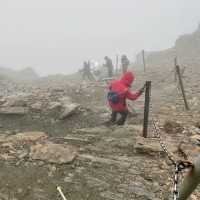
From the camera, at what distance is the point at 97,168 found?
8305mm

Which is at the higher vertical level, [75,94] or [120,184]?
[75,94]

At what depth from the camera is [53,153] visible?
8.81m

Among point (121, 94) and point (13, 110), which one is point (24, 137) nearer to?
point (121, 94)

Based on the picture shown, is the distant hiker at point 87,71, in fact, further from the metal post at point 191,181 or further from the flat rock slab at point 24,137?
the metal post at point 191,181

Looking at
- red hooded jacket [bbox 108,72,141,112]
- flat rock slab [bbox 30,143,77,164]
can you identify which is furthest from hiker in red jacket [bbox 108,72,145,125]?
flat rock slab [bbox 30,143,77,164]

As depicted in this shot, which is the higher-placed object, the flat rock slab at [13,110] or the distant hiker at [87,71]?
the distant hiker at [87,71]

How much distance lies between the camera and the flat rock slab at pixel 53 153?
853 cm

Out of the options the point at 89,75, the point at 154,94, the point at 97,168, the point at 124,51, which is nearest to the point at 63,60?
the point at 124,51

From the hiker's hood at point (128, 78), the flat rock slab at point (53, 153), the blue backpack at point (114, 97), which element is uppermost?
the hiker's hood at point (128, 78)

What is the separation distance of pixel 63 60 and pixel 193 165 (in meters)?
152

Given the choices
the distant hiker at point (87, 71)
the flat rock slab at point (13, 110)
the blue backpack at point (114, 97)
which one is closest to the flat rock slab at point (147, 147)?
the blue backpack at point (114, 97)

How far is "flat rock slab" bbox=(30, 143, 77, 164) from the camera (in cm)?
853

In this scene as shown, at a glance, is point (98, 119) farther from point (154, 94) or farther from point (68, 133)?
point (154, 94)

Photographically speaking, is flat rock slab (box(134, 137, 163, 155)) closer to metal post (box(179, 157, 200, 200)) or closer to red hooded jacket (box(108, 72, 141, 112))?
red hooded jacket (box(108, 72, 141, 112))
